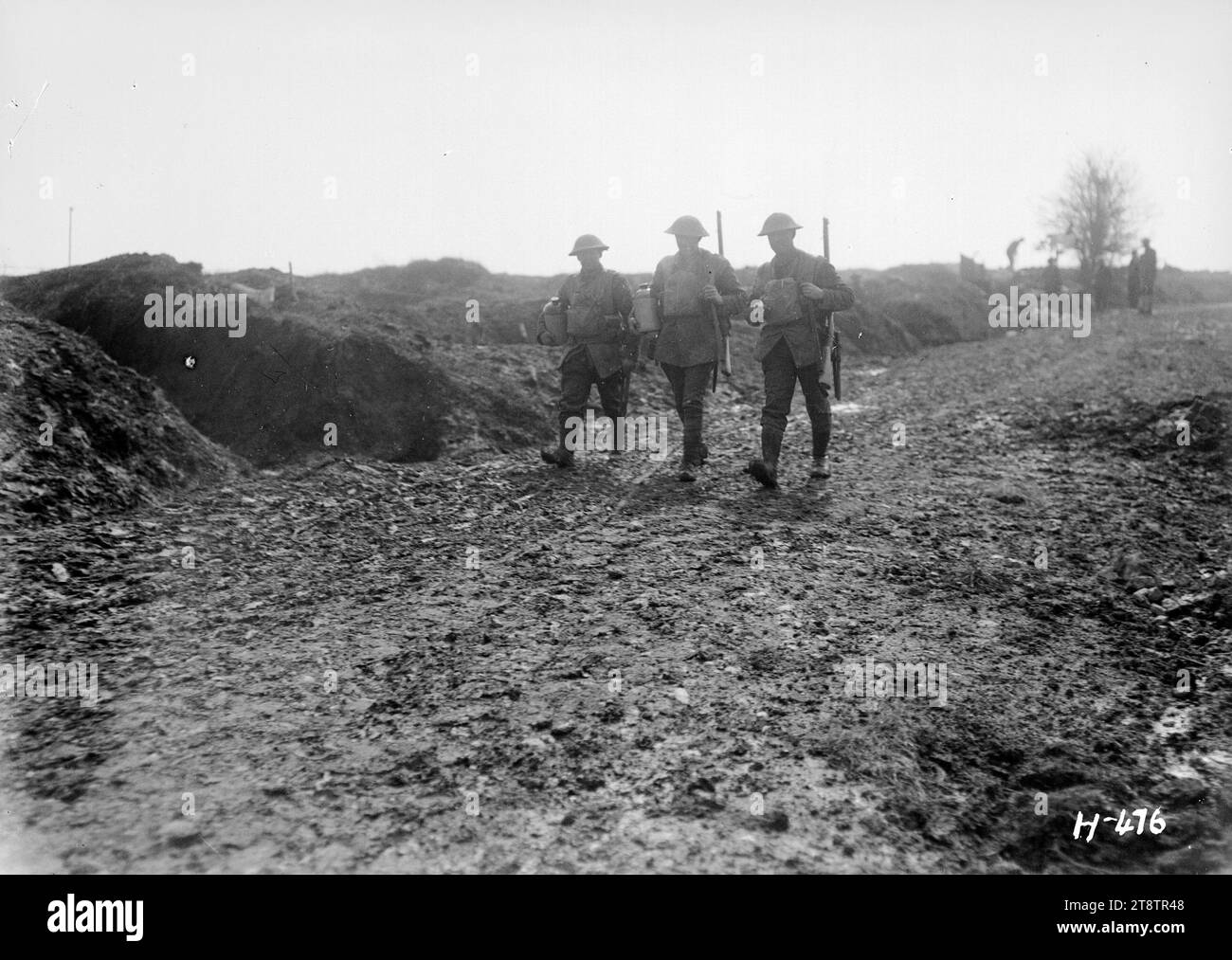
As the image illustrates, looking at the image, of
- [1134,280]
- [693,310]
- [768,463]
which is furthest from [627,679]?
[1134,280]

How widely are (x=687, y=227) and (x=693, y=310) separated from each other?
680 mm

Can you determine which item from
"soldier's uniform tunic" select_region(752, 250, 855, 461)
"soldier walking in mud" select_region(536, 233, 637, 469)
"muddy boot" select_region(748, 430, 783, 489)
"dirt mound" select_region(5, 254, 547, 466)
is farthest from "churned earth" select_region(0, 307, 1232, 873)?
"dirt mound" select_region(5, 254, 547, 466)

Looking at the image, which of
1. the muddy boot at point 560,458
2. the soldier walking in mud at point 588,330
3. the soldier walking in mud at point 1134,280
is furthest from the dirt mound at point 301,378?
the soldier walking in mud at point 1134,280

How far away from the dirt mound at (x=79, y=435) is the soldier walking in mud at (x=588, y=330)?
2840mm

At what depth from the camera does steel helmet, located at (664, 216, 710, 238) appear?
23.1 ft

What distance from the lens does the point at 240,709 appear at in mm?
3129

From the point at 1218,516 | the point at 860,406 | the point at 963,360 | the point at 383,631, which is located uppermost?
the point at 963,360

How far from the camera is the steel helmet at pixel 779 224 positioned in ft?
22.0

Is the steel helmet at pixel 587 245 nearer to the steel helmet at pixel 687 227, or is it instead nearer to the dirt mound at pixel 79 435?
the steel helmet at pixel 687 227

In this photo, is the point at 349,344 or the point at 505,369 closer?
the point at 349,344

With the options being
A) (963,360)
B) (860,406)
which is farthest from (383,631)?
(963,360)
